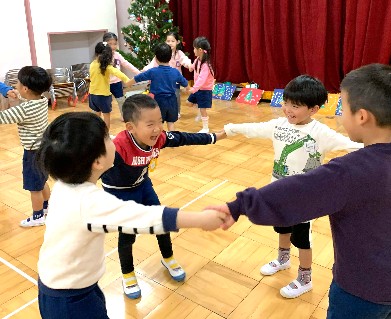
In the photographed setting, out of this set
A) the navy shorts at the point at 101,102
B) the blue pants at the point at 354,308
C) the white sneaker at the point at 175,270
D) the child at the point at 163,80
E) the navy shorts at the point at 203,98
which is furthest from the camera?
the navy shorts at the point at 203,98

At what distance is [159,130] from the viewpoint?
1891 millimetres

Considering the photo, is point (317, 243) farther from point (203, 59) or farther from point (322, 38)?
point (322, 38)

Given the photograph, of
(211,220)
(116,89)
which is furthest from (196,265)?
(116,89)

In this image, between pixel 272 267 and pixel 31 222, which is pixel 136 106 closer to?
pixel 272 267

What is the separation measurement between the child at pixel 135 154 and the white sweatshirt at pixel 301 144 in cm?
39

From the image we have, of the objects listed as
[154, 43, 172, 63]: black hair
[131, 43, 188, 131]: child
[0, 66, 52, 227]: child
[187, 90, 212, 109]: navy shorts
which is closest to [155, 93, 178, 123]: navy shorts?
[131, 43, 188, 131]: child

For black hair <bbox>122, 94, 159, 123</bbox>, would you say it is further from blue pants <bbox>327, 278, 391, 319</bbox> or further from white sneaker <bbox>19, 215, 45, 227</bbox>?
white sneaker <bbox>19, 215, 45, 227</bbox>

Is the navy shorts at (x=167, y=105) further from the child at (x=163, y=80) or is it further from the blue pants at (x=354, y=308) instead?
the blue pants at (x=354, y=308)

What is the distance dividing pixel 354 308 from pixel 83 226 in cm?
78

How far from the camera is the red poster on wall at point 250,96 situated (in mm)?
6414

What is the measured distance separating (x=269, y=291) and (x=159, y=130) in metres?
1.00

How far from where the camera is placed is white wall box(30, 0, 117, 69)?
651 cm

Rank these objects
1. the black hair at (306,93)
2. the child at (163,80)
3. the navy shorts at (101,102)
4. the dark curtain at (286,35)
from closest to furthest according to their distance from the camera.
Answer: the black hair at (306,93), the child at (163,80), the navy shorts at (101,102), the dark curtain at (286,35)

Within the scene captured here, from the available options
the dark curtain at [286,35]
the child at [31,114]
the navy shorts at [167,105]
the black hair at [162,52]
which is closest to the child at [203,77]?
the navy shorts at [167,105]
